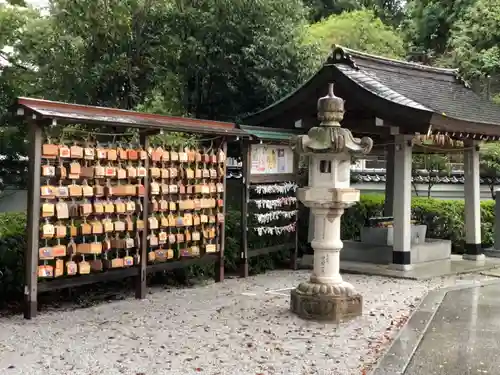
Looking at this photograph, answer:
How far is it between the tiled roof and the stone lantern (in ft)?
9.62

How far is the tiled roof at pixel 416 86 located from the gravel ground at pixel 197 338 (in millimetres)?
3965

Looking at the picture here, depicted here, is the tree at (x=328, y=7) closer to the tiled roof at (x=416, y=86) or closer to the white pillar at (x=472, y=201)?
the tiled roof at (x=416, y=86)

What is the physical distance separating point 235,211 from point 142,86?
4.20 meters

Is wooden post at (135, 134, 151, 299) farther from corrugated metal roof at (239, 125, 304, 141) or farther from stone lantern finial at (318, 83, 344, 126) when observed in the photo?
stone lantern finial at (318, 83, 344, 126)

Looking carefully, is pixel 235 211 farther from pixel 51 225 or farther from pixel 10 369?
pixel 10 369

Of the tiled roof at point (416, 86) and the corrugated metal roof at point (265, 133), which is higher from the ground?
the tiled roof at point (416, 86)

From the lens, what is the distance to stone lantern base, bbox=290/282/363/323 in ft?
23.8

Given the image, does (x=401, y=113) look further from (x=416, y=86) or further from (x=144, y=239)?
(x=144, y=239)

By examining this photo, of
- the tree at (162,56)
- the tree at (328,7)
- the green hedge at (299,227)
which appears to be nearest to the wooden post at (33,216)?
the green hedge at (299,227)

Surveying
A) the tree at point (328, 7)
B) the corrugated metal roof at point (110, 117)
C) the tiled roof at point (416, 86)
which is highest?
the tree at point (328, 7)

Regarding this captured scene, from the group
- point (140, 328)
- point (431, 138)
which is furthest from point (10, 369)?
point (431, 138)

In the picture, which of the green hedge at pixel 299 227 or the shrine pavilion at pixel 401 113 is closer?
the green hedge at pixel 299 227

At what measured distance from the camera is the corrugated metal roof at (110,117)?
21.9 feet

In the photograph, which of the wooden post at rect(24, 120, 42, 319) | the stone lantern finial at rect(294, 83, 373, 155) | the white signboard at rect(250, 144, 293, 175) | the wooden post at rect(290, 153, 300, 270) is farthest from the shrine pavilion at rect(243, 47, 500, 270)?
the wooden post at rect(24, 120, 42, 319)
